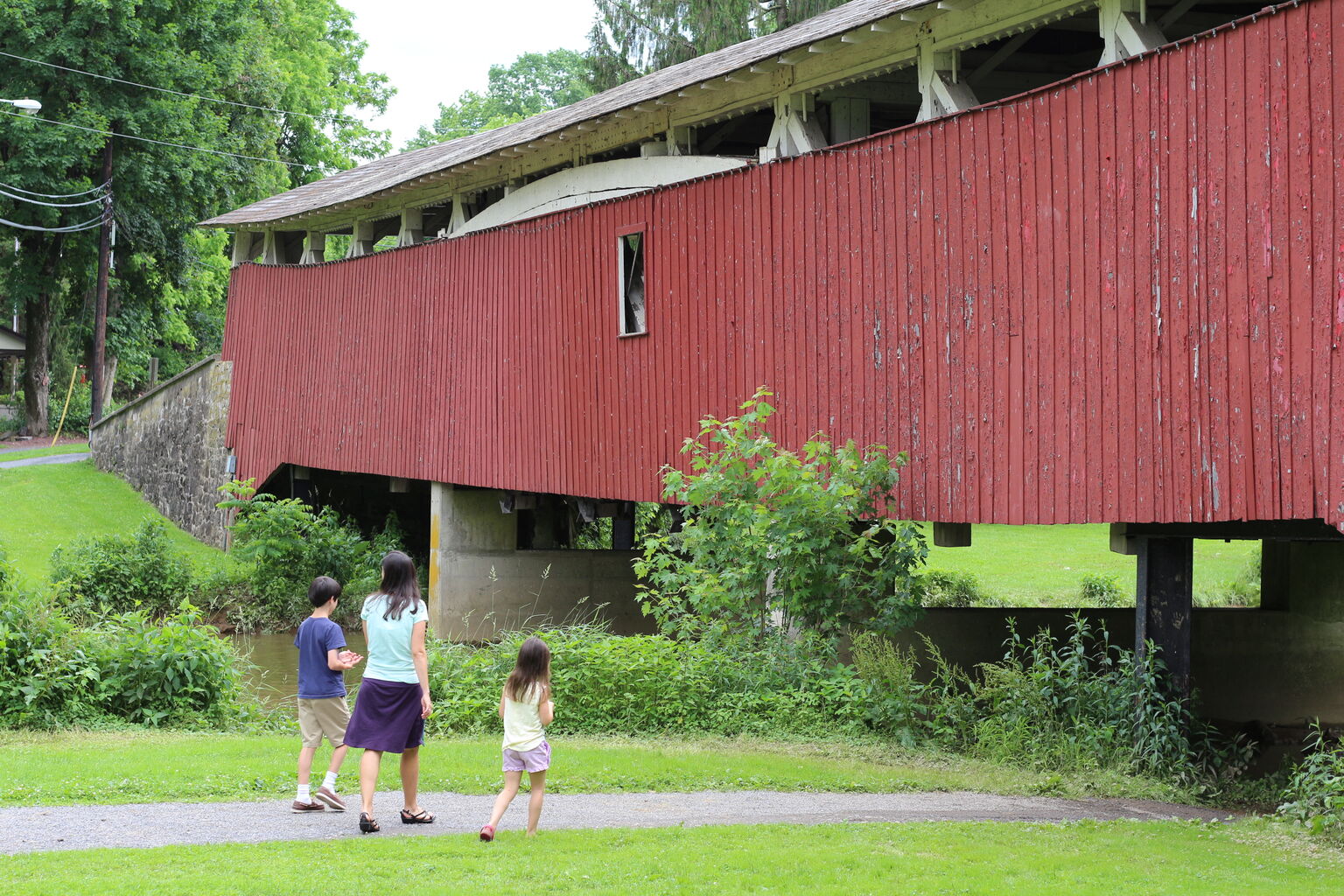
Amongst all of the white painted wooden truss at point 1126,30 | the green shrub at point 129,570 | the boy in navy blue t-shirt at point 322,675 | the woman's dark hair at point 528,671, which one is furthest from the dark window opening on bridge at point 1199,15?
the green shrub at point 129,570

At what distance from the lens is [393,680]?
6973mm

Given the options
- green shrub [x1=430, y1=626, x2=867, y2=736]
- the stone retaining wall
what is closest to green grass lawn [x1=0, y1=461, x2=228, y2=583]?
the stone retaining wall

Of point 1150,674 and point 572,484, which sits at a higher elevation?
point 572,484

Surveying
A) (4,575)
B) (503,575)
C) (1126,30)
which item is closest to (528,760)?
(1126,30)

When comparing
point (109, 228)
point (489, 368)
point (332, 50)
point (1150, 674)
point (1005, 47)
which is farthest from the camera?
point (332, 50)

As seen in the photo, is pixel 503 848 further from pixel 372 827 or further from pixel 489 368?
pixel 489 368

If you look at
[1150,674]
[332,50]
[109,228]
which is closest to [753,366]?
[1150,674]

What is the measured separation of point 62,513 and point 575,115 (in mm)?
13759

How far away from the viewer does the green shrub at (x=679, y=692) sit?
1074 centimetres

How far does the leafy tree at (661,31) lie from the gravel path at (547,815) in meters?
25.8

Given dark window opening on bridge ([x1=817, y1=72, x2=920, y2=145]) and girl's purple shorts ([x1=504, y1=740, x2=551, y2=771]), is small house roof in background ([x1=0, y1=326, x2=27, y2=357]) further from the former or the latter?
girl's purple shorts ([x1=504, y1=740, x2=551, y2=771])

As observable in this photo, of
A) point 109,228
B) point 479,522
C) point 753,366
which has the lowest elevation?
point 479,522

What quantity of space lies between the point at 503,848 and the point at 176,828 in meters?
1.66

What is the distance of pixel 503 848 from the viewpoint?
21.4 ft
